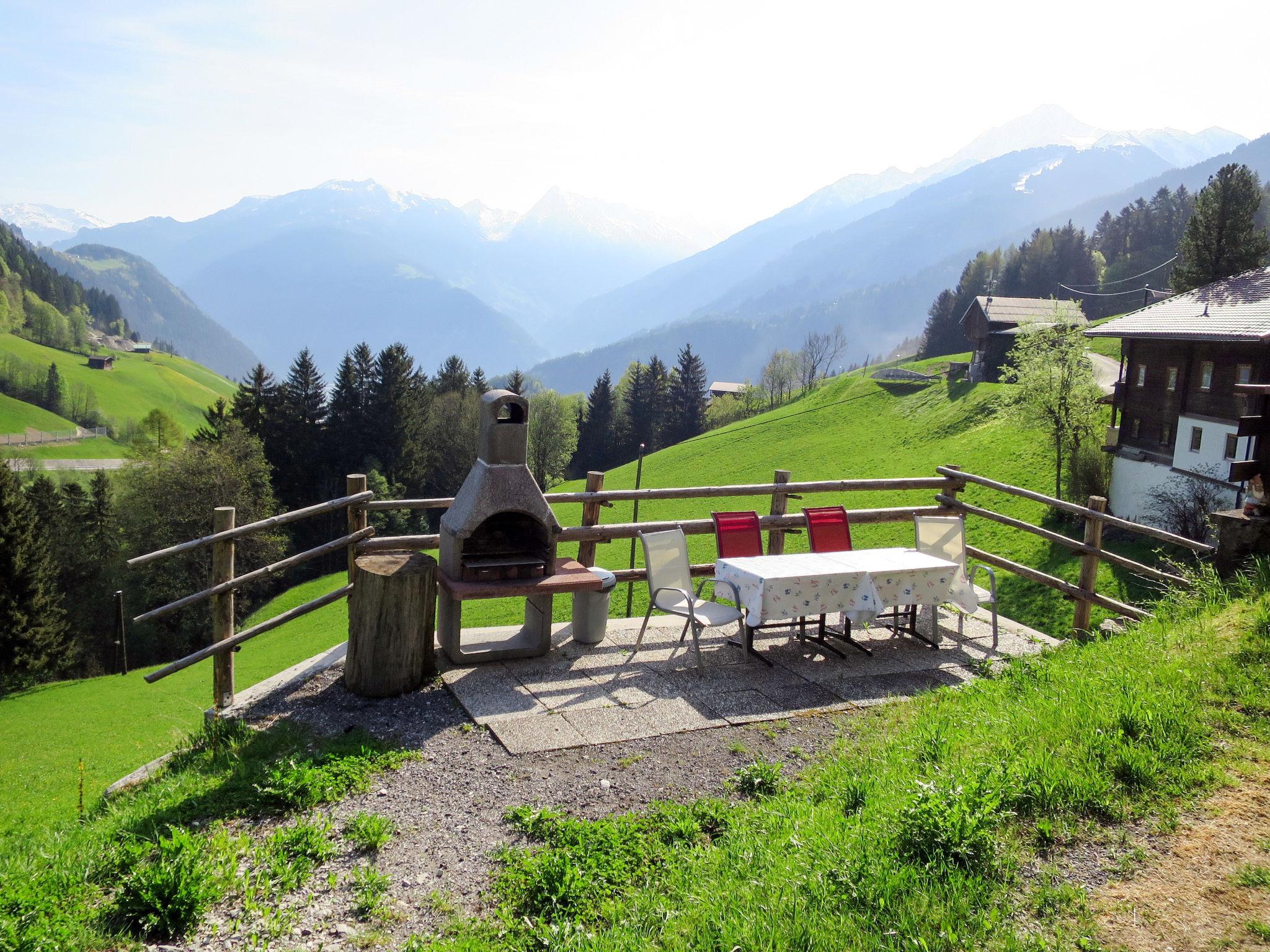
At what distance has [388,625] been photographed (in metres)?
5.91

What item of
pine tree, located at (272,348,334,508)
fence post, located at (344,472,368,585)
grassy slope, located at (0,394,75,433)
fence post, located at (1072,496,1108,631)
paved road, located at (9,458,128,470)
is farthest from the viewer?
grassy slope, located at (0,394,75,433)

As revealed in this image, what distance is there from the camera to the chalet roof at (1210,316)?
23422 millimetres

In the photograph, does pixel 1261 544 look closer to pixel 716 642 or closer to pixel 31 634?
pixel 716 642

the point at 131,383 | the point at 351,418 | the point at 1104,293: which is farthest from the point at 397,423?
the point at 1104,293

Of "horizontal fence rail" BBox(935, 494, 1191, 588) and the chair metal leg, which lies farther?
the chair metal leg

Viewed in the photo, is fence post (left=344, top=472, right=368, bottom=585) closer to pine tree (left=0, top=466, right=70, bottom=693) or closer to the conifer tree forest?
pine tree (left=0, top=466, right=70, bottom=693)

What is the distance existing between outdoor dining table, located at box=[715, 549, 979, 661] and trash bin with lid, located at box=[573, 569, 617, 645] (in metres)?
1.11

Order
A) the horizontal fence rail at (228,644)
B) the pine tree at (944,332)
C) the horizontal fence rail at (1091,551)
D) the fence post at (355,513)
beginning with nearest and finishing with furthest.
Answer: the horizontal fence rail at (228,644) → the horizontal fence rail at (1091,551) → the fence post at (355,513) → the pine tree at (944,332)

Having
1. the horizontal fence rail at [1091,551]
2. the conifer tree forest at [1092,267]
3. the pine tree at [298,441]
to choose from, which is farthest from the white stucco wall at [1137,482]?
the conifer tree forest at [1092,267]

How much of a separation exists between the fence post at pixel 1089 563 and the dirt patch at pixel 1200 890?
4.26 metres

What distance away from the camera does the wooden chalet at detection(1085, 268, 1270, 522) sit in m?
23.7

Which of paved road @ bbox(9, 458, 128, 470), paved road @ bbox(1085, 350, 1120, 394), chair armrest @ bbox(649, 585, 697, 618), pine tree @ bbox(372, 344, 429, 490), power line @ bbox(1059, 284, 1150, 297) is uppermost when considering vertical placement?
power line @ bbox(1059, 284, 1150, 297)

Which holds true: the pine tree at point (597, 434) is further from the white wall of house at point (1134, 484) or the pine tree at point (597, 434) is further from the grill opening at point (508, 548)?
the grill opening at point (508, 548)

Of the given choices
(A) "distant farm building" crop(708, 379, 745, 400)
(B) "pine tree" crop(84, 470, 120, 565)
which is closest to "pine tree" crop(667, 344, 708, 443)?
(A) "distant farm building" crop(708, 379, 745, 400)
